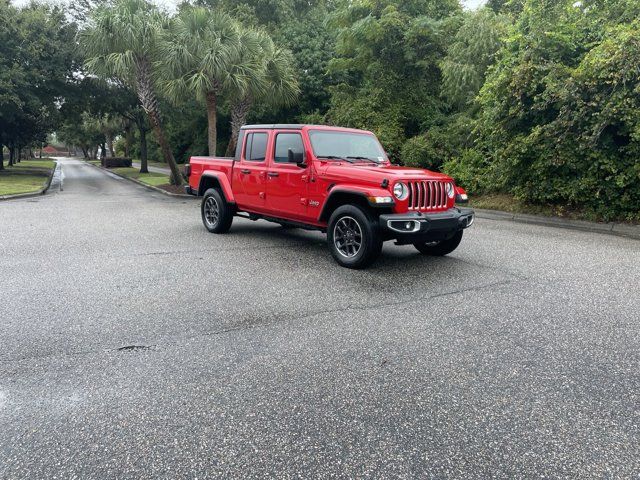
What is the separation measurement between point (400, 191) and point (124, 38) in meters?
14.8

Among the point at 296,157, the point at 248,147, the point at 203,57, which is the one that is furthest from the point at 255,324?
the point at 203,57

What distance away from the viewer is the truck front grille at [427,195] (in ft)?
19.0

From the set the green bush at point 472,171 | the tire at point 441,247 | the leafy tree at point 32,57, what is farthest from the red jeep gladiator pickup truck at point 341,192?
the leafy tree at point 32,57

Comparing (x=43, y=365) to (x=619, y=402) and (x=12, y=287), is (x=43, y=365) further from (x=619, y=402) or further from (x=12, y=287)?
(x=619, y=402)

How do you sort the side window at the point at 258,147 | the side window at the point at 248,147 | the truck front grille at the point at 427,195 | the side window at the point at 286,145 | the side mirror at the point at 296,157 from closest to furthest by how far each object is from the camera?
the truck front grille at the point at 427,195 → the side mirror at the point at 296,157 → the side window at the point at 286,145 → the side window at the point at 258,147 → the side window at the point at 248,147

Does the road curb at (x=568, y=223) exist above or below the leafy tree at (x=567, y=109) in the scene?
Result: below

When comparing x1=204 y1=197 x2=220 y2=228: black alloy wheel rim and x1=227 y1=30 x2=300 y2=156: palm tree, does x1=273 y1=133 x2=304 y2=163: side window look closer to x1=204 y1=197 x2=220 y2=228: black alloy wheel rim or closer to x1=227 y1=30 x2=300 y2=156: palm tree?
x1=204 y1=197 x2=220 y2=228: black alloy wheel rim

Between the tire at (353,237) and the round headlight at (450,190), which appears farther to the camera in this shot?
the round headlight at (450,190)

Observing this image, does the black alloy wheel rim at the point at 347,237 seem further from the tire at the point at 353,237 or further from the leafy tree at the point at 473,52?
the leafy tree at the point at 473,52

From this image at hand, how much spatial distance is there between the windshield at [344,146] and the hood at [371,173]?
0.44 m

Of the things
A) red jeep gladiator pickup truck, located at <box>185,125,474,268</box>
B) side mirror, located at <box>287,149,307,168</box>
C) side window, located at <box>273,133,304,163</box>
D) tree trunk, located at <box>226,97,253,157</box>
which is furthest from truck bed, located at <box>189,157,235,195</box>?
tree trunk, located at <box>226,97,253,157</box>

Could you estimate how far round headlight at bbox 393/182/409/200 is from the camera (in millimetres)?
5637

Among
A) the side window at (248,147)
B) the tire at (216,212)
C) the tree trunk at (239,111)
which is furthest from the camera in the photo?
the tree trunk at (239,111)

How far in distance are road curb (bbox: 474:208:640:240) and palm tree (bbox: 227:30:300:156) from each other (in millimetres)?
9828
